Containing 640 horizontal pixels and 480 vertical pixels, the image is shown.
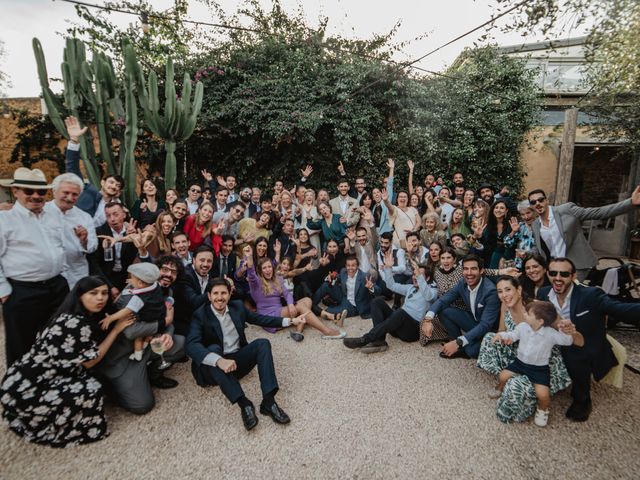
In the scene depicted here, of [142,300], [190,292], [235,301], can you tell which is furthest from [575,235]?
[142,300]

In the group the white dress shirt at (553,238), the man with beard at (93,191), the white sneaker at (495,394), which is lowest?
the white sneaker at (495,394)

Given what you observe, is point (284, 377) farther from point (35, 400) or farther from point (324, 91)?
point (324, 91)

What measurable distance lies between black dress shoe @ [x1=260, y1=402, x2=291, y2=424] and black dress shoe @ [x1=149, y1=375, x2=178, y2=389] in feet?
3.54

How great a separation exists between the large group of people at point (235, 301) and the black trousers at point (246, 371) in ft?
0.05

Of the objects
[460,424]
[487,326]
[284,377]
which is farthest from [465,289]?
[284,377]

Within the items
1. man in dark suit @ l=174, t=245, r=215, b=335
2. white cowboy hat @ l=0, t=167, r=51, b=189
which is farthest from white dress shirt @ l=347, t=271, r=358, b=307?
white cowboy hat @ l=0, t=167, r=51, b=189

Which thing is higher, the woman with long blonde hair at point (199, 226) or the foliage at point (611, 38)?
the foliage at point (611, 38)

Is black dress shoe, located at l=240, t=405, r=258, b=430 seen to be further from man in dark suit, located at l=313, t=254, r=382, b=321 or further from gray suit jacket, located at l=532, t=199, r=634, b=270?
gray suit jacket, located at l=532, t=199, r=634, b=270

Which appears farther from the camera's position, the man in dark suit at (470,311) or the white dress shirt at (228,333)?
the man in dark suit at (470,311)

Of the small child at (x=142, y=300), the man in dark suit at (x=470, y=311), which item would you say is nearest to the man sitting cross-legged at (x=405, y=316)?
the man in dark suit at (x=470, y=311)

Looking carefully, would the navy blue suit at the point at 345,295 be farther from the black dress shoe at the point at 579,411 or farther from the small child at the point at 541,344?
the black dress shoe at the point at 579,411

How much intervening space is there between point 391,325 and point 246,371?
1.84 m

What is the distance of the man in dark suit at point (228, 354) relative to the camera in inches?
116

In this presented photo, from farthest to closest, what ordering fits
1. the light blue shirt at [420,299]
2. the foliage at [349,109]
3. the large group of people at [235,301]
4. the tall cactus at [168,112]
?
1. the foliage at [349,109]
2. the tall cactus at [168,112]
3. the light blue shirt at [420,299]
4. the large group of people at [235,301]
